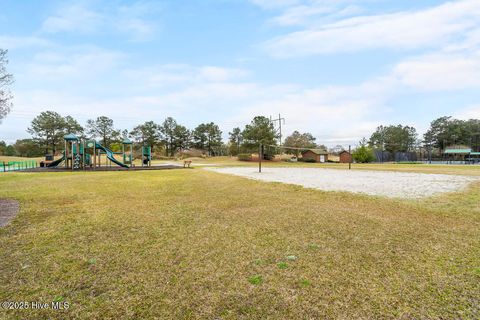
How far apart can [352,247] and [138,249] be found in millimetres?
3200

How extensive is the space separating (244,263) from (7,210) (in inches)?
252

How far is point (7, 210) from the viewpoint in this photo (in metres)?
5.77

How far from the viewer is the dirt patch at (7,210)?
4.92 m

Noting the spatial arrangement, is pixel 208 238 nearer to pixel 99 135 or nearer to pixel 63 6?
pixel 63 6

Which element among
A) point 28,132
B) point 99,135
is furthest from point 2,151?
point 99,135

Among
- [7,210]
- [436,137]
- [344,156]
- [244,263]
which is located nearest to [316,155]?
[344,156]

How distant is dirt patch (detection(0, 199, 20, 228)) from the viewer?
16.1 feet

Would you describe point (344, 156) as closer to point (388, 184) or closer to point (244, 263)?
point (388, 184)

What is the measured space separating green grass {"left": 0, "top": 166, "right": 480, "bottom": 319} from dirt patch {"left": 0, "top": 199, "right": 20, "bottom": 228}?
27cm

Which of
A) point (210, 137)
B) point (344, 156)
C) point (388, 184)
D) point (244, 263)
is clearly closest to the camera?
point (244, 263)

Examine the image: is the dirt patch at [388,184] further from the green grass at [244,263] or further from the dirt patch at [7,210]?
the dirt patch at [7,210]

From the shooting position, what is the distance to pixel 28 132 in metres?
49.0

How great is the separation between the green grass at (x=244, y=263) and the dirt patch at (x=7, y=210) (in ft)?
0.88

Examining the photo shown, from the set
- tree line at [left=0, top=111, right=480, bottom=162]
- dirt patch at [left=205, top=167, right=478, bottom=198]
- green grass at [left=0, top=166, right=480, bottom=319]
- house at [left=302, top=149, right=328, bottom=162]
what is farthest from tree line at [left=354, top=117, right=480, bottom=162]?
green grass at [left=0, top=166, right=480, bottom=319]
